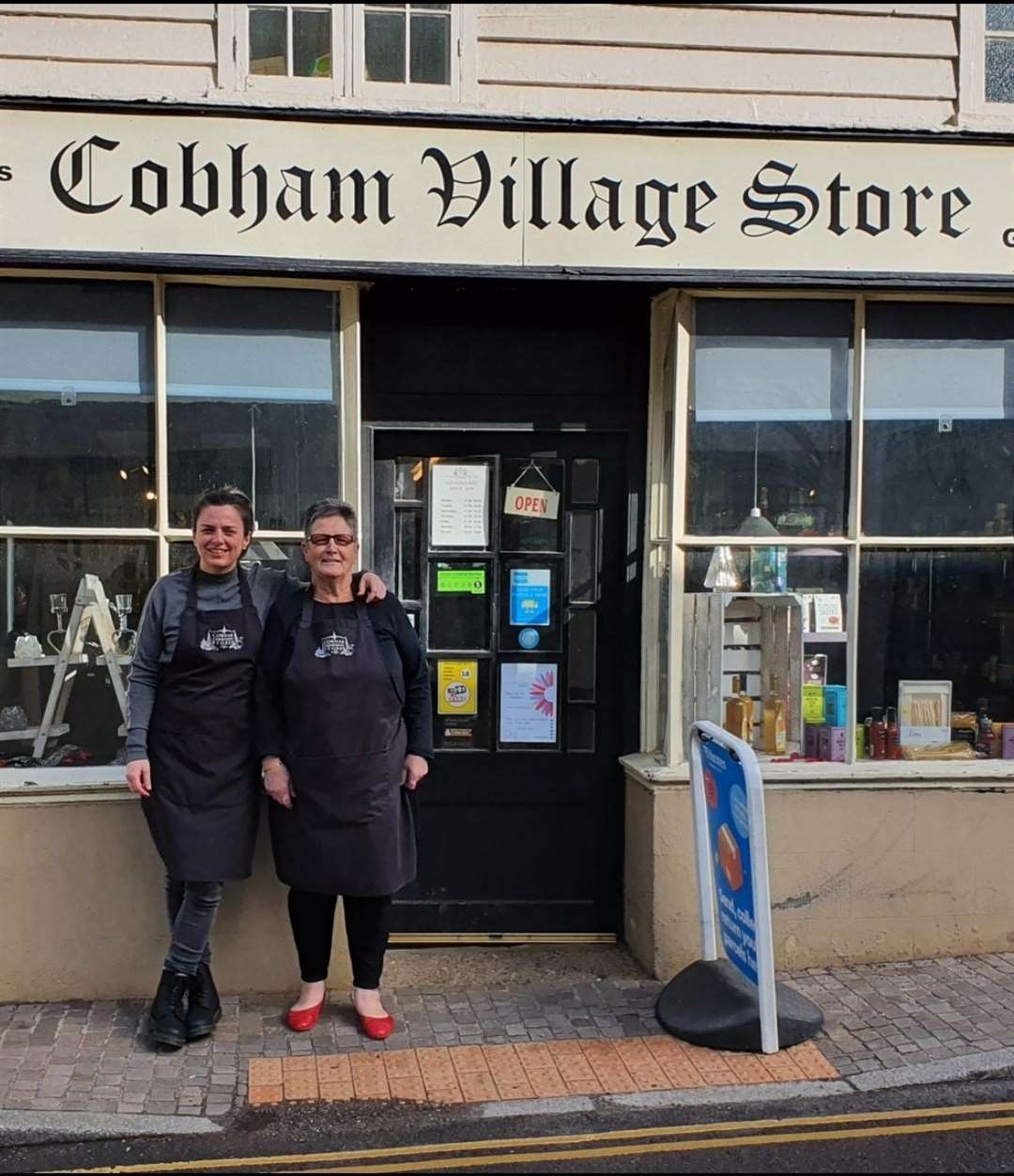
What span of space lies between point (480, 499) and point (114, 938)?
2420 millimetres

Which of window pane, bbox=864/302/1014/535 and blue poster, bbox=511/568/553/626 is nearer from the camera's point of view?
window pane, bbox=864/302/1014/535

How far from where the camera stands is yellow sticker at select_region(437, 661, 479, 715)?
18.1ft

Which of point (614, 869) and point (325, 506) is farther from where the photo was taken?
point (614, 869)

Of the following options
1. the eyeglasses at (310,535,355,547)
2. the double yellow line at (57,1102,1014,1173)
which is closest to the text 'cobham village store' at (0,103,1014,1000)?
the eyeglasses at (310,535,355,547)

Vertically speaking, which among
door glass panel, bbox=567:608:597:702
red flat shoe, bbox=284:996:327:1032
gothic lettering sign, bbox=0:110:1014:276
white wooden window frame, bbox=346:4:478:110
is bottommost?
red flat shoe, bbox=284:996:327:1032

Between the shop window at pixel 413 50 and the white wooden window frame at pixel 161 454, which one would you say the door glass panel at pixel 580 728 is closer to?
the white wooden window frame at pixel 161 454

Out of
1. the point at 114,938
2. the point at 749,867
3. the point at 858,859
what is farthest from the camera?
the point at 858,859

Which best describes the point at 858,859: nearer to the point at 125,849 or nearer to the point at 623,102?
the point at 125,849

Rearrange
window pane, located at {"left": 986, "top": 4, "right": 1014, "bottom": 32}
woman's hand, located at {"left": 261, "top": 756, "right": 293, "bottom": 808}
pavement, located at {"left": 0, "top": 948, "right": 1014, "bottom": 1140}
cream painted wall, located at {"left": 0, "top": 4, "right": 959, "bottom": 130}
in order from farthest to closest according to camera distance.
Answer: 1. window pane, located at {"left": 986, "top": 4, "right": 1014, "bottom": 32}
2. cream painted wall, located at {"left": 0, "top": 4, "right": 959, "bottom": 130}
3. woman's hand, located at {"left": 261, "top": 756, "right": 293, "bottom": 808}
4. pavement, located at {"left": 0, "top": 948, "right": 1014, "bottom": 1140}

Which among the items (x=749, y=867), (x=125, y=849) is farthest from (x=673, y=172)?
(x=125, y=849)

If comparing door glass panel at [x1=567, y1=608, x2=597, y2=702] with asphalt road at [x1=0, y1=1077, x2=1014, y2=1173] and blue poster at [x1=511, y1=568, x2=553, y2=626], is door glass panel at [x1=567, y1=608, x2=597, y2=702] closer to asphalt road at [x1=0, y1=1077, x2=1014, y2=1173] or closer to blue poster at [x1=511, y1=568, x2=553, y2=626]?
blue poster at [x1=511, y1=568, x2=553, y2=626]

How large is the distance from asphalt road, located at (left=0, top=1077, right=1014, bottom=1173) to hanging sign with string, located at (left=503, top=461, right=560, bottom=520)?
2545 mm

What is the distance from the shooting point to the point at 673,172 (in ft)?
16.5

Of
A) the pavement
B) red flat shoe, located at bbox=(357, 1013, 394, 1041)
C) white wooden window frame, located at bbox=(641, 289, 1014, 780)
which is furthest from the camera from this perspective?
white wooden window frame, located at bbox=(641, 289, 1014, 780)
